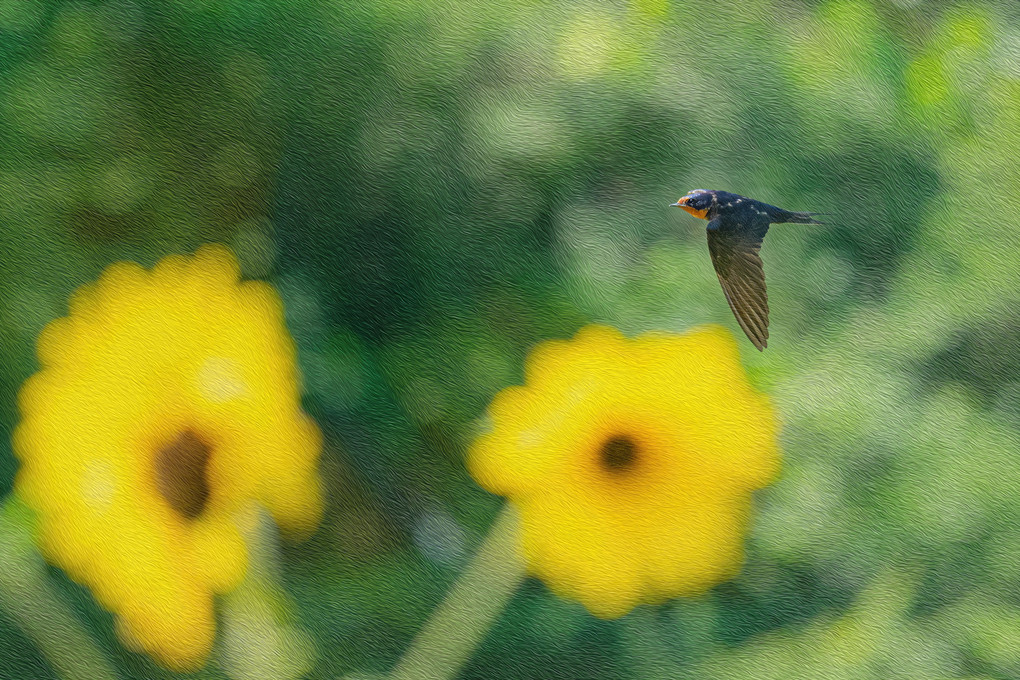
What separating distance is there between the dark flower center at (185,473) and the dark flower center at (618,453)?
0.27 metres

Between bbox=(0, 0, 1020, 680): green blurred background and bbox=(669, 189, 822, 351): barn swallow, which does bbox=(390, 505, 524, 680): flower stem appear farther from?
bbox=(669, 189, 822, 351): barn swallow

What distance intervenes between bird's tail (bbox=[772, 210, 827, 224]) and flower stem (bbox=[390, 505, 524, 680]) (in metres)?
0.28

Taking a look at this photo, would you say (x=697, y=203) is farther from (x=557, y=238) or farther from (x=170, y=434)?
(x=170, y=434)

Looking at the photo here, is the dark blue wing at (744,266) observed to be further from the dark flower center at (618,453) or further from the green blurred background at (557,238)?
the dark flower center at (618,453)

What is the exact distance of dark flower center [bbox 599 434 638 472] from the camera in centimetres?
58

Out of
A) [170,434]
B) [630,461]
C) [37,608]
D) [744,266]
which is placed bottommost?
[37,608]

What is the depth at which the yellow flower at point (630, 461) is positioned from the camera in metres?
0.57

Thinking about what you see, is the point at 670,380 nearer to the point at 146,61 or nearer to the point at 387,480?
the point at 387,480

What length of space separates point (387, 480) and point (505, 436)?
0.09m

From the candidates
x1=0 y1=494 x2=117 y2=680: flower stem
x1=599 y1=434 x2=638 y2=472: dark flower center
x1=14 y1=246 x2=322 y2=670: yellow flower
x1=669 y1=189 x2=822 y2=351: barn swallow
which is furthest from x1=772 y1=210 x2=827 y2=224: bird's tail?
x1=0 y1=494 x2=117 y2=680: flower stem

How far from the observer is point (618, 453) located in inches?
22.7

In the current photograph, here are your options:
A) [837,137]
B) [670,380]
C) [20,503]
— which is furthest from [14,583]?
[837,137]

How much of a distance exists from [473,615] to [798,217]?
36cm

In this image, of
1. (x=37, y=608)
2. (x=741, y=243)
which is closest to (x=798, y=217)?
(x=741, y=243)
